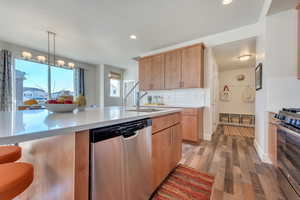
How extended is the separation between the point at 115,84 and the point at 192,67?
Answer: 15.8ft

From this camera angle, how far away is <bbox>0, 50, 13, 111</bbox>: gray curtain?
3539 mm

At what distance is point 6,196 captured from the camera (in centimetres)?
55

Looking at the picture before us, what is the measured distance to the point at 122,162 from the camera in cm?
93

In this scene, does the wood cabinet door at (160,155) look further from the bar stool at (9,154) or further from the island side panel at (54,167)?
the bar stool at (9,154)

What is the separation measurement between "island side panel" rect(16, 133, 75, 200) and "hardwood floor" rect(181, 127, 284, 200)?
1.45 metres

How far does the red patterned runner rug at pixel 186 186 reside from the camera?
1.41 metres

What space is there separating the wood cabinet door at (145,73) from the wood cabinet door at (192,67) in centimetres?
111

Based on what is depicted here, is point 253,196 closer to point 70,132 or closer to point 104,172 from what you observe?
point 104,172

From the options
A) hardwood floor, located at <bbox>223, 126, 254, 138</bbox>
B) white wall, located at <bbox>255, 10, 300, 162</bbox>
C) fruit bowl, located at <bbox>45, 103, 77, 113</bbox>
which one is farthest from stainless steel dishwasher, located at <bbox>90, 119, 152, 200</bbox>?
hardwood floor, located at <bbox>223, 126, 254, 138</bbox>

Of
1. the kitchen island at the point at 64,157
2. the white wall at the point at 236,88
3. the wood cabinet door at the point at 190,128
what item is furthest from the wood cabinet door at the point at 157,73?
the white wall at the point at 236,88

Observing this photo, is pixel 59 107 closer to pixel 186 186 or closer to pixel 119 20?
pixel 186 186

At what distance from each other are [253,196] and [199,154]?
1110 mm

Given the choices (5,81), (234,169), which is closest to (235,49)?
(234,169)

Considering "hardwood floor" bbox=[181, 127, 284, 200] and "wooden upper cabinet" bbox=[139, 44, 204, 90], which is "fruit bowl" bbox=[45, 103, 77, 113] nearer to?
"hardwood floor" bbox=[181, 127, 284, 200]
